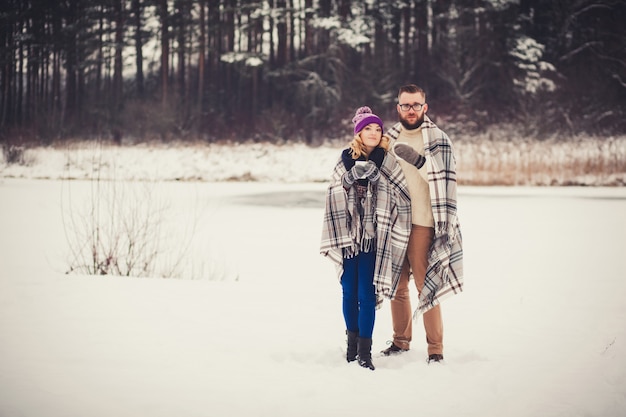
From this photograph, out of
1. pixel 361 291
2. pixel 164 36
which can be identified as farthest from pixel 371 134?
pixel 164 36

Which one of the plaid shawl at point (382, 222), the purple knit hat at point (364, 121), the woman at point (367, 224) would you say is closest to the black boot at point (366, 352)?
the woman at point (367, 224)

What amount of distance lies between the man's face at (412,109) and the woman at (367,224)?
17 cm

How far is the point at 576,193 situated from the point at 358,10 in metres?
17.2

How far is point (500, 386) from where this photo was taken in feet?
10.6

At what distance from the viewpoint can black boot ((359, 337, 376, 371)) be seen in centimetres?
342

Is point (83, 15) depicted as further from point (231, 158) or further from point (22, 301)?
Answer: point (22, 301)

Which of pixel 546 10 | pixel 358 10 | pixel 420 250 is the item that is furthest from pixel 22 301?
pixel 546 10

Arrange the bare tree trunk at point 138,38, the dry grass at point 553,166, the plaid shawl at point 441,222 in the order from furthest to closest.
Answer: the bare tree trunk at point 138,38 → the dry grass at point 553,166 → the plaid shawl at point 441,222

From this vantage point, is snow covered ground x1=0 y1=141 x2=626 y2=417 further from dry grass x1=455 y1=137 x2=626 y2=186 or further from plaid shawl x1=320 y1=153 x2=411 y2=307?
dry grass x1=455 y1=137 x2=626 y2=186

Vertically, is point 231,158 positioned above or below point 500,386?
above

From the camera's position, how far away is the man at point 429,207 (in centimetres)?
334

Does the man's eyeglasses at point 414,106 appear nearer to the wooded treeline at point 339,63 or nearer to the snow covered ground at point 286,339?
the snow covered ground at point 286,339

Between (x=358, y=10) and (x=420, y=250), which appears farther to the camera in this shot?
(x=358, y=10)

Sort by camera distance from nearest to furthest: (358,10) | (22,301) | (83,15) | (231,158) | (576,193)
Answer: (22,301) → (576,193) → (231,158) → (358,10) → (83,15)
